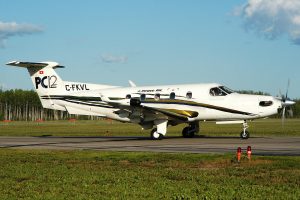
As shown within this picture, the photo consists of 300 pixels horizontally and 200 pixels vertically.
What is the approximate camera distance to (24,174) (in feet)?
48.9

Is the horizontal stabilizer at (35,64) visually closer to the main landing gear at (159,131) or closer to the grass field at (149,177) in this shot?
the main landing gear at (159,131)

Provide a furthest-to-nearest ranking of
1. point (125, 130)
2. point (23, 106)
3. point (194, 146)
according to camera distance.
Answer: point (23, 106), point (125, 130), point (194, 146)

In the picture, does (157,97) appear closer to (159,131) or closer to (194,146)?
(159,131)

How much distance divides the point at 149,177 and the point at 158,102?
18.8 meters

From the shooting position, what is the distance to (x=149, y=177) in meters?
14.0

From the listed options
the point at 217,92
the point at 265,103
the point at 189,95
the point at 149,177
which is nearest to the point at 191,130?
the point at 189,95

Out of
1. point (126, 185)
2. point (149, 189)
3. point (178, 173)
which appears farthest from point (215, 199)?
point (178, 173)

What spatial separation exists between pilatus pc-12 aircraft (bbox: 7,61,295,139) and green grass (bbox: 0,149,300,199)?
11950mm

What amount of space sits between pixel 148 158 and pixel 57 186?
6.85m

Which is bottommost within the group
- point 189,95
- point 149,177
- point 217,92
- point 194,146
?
point 194,146

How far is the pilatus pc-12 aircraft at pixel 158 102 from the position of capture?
101ft

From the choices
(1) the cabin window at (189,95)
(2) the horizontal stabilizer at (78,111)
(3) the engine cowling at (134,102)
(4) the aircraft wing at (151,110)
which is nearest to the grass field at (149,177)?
(3) the engine cowling at (134,102)

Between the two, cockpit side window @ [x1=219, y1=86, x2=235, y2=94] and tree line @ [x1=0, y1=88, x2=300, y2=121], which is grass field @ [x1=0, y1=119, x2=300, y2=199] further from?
tree line @ [x1=0, y1=88, x2=300, y2=121]

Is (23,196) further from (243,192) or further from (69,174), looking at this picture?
(243,192)
